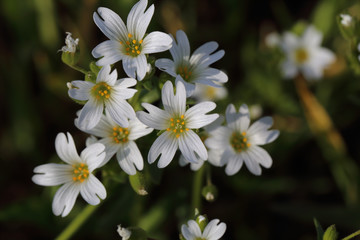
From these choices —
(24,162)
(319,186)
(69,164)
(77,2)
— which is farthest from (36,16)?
(319,186)

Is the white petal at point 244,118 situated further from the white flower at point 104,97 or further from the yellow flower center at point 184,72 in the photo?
the white flower at point 104,97

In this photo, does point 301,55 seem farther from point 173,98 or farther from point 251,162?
point 173,98

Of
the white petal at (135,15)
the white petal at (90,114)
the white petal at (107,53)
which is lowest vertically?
the white petal at (90,114)

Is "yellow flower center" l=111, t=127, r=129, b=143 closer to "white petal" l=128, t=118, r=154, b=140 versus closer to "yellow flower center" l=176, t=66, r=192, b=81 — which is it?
"white petal" l=128, t=118, r=154, b=140

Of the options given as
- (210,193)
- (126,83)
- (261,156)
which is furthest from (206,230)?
(126,83)

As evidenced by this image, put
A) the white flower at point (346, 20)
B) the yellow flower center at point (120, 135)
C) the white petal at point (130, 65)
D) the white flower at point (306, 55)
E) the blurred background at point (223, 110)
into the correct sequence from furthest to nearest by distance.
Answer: the white flower at point (306, 55), the blurred background at point (223, 110), the white flower at point (346, 20), the yellow flower center at point (120, 135), the white petal at point (130, 65)

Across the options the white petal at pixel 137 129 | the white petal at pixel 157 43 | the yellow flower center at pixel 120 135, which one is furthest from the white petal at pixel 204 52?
the yellow flower center at pixel 120 135
